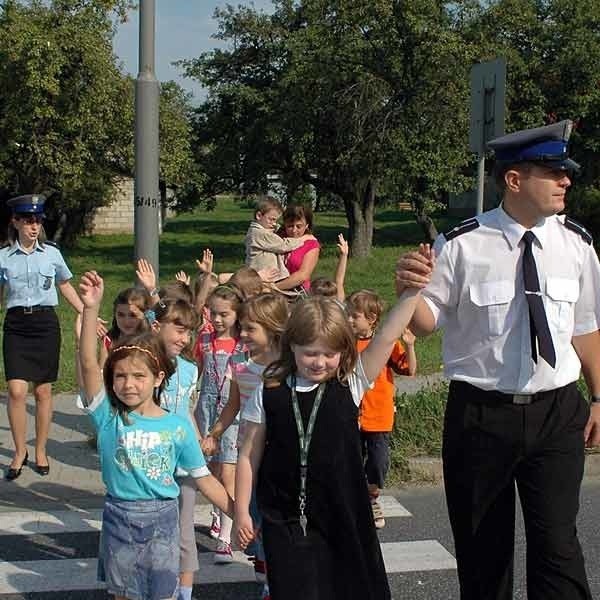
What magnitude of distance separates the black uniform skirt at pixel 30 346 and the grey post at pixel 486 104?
356 cm

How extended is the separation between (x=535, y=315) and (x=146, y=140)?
15.1 feet

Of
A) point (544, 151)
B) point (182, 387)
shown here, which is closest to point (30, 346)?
point (182, 387)

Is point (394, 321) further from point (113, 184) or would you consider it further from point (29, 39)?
point (113, 184)

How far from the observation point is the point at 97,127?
27719mm

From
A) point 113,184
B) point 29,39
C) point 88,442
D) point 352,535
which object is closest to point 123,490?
point 352,535

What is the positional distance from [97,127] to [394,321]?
84.4 ft

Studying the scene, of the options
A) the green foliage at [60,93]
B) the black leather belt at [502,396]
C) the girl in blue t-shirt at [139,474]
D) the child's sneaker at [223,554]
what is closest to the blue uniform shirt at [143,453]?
the girl in blue t-shirt at [139,474]

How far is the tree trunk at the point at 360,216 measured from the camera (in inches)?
1104

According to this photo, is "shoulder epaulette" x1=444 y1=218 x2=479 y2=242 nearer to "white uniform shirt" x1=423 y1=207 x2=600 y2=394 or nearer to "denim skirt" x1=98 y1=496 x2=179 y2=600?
"white uniform shirt" x1=423 y1=207 x2=600 y2=394

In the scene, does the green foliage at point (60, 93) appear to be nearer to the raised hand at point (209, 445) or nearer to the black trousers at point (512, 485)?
the raised hand at point (209, 445)

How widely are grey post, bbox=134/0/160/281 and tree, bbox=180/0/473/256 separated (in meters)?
17.8

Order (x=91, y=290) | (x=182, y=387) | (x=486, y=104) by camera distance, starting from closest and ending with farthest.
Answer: (x=91, y=290) → (x=182, y=387) → (x=486, y=104)

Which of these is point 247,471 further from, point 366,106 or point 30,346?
point 366,106

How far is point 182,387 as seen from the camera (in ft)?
15.2
